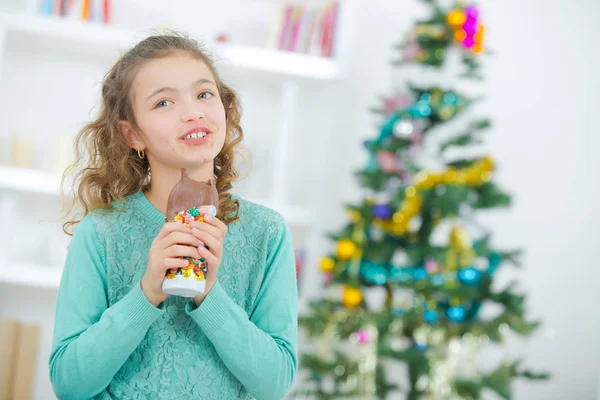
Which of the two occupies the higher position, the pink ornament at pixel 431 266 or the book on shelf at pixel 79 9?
the book on shelf at pixel 79 9

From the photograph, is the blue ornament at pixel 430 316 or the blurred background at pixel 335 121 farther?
the blurred background at pixel 335 121

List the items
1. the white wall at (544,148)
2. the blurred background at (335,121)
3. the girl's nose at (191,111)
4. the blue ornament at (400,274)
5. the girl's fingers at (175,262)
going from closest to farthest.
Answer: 1. the girl's fingers at (175,262)
2. the girl's nose at (191,111)
3. the blue ornament at (400,274)
4. the blurred background at (335,121)
5. the white wall at (544,148)

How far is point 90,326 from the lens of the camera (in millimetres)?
1079

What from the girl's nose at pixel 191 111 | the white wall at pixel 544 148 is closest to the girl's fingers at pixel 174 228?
the girl's nose at pixel 191 111

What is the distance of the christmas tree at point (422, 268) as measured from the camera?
9.00 feet

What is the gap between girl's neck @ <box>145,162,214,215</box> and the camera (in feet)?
3.87

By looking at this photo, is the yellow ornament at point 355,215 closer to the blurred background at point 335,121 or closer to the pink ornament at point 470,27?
the blurred background at point 335,121

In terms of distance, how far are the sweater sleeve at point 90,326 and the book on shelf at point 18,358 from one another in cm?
227

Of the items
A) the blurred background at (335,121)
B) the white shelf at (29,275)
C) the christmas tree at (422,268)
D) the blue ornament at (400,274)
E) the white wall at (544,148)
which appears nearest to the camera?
the christmas tree at (422,268)

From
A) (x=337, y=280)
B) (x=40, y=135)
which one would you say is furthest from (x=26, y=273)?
(x=337, y=280)

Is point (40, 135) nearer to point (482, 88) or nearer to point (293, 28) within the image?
point (293, 28)

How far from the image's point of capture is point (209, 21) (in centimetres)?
370

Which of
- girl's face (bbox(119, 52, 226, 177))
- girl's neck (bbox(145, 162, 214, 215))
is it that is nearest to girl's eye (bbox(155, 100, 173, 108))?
girl's face (bbox(119, 52, 226, 177))

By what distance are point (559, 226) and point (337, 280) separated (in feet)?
4.67
